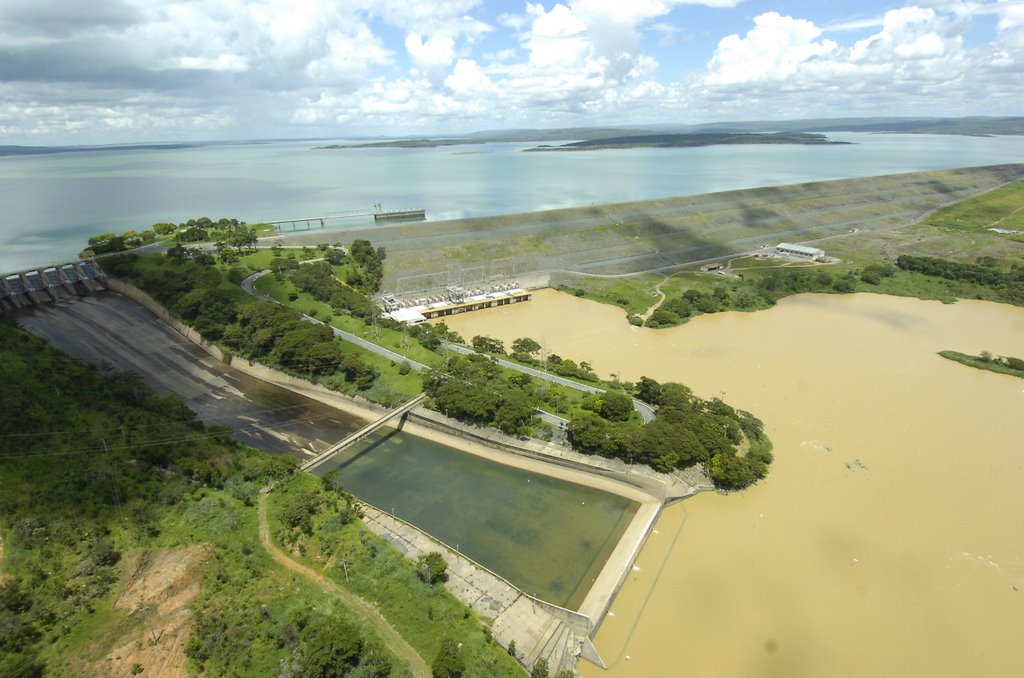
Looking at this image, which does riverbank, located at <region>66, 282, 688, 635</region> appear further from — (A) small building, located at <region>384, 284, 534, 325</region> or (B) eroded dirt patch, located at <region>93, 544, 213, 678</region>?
(A) small building, located at <region>384, 284, 534, 325</region>

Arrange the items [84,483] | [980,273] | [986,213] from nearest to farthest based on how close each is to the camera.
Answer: [84,483]
[980,273]
[986,213]

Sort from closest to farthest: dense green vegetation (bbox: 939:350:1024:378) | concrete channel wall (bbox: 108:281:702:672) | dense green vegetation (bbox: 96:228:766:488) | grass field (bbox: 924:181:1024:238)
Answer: concrete channel wall (bbox: 108:281:702:672) → dense green vegetation (bbox: 96:228:766:488) → dense green vegetation (bbox: 939:350:1024:378) → grass field (bbox: 924:181:1024:238)

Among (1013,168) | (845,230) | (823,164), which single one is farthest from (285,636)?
(823,164)

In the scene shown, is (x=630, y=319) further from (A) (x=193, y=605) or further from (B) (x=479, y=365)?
(A) (x=193, y=605)

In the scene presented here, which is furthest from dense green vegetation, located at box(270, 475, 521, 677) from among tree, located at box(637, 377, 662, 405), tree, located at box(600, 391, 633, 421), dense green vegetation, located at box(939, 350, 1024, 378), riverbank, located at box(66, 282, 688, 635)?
dense green vegetation, located at box(939, 350, 1024, 378)

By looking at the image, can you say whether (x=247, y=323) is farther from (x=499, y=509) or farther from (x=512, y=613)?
(x=512, y=613)

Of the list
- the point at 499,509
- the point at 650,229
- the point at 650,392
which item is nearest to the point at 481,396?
the point at 499,509

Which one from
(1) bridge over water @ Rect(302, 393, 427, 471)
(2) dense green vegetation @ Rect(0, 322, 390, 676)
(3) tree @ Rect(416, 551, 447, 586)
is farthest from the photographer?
(1) bridge over water @ Rect(302, 393, 427, 471)
